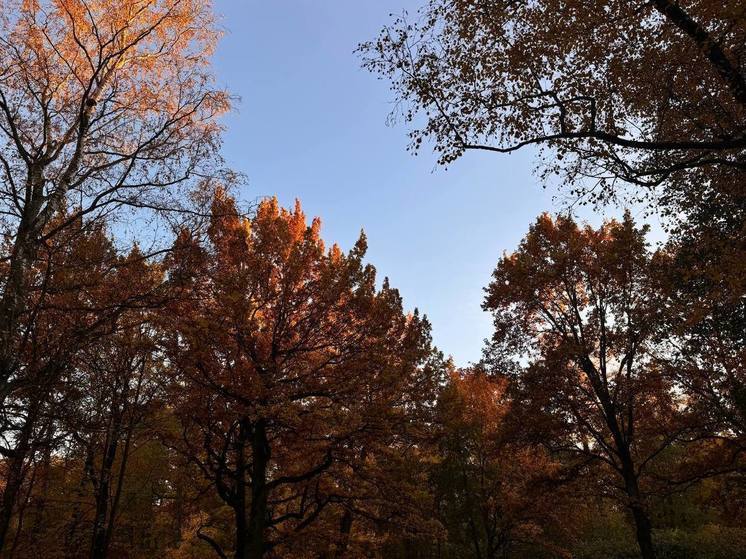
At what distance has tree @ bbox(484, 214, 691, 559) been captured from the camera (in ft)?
42.3

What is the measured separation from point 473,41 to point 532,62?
115cm

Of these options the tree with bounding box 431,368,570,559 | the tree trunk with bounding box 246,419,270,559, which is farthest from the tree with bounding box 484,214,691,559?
the tree trunk with bounding box 246,419,270,559

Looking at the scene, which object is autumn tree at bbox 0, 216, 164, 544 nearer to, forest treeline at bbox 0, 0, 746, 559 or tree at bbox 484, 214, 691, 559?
forest treeline at bbox 0, 0, 746, 559

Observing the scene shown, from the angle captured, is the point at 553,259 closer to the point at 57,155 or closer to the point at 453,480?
the point at 453,480

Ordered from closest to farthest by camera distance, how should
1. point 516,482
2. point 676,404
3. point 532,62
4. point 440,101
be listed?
point 532,62, point 440,101, point 676,404, point 516,482

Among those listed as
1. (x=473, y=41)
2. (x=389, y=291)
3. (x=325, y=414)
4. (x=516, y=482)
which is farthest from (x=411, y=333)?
(x=516, y=482)

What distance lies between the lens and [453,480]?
2086 centimetres

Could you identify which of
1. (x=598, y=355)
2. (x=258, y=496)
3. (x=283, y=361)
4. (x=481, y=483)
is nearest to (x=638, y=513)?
(x=598, y=355)

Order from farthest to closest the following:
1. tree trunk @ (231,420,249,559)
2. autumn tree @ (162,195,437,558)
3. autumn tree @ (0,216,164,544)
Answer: tree trunk @ (231,420,249,559) → autumn tree @ (162,195,437,558) → autumn tree @ (0,216,164,544)

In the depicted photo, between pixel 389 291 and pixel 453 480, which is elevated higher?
pixel 389 291

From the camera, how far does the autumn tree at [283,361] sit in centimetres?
941

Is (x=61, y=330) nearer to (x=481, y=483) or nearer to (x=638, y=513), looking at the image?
(x=638, y=513)

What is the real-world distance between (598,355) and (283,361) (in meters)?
9.24

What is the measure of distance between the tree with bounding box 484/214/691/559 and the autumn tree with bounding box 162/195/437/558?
503 cm
